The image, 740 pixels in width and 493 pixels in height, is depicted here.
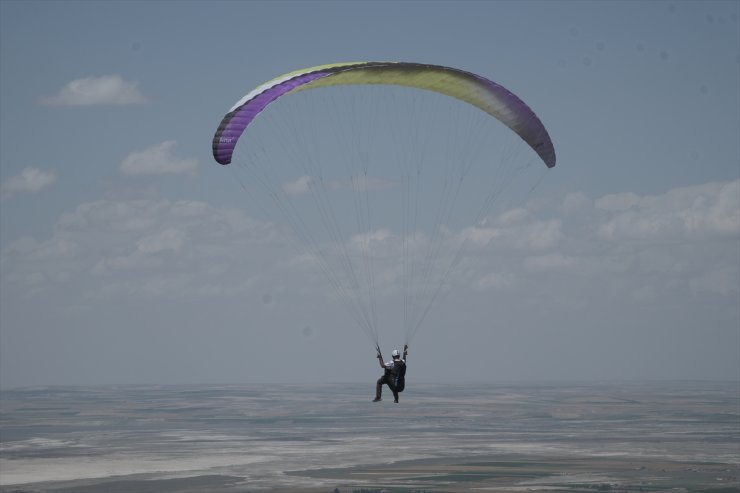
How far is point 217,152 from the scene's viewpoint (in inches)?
1388

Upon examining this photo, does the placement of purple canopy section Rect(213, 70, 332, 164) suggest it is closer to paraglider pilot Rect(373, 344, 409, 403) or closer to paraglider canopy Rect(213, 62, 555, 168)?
paraglider canopy Rect(213, 62, 555, 168)

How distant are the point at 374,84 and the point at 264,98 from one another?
4.58 metres

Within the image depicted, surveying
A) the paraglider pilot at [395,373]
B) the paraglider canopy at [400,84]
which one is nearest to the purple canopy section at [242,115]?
the paraglider canopy at [400,84]

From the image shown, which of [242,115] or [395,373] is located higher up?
[242,115]

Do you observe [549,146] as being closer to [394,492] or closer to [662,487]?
[394,492]

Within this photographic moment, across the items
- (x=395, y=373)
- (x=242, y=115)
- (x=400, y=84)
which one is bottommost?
(x=395, y=373)

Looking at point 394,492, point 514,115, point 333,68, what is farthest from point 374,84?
point 394,492

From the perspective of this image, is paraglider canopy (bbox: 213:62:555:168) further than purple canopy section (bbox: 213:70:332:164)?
Yes

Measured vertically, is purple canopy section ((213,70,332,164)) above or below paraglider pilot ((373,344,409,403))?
above

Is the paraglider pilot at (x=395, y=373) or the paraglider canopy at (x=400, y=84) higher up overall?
the paraglider canopy at (x=400, y=84)

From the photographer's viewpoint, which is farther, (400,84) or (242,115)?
(400,84)

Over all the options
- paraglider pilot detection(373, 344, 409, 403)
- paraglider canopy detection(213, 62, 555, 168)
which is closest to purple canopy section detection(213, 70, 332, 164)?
paraglider canopy detection(213, 62, 555, 168)

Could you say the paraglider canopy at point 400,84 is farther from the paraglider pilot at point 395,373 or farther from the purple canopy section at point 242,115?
the paraglider pilot at point 395,373

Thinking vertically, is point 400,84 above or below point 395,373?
above
